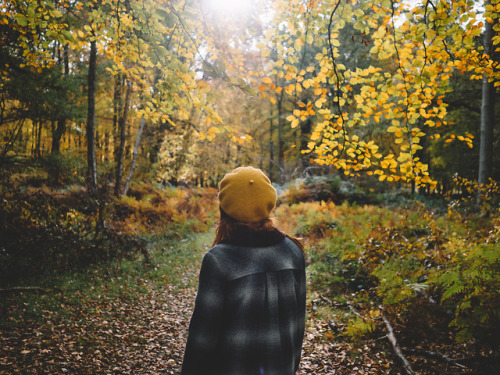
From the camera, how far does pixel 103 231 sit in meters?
7.88

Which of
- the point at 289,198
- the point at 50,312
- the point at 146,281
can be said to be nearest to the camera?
the point at 50,312

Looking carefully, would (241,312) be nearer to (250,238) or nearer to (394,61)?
(250,238)

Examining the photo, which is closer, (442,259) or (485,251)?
(485,251)

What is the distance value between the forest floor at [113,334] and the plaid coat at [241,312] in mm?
3238

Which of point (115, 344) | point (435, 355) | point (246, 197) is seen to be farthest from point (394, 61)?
point (115, 344)

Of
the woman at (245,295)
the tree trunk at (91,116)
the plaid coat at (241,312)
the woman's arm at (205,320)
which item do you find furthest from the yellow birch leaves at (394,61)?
the tree trunk at (91,116)

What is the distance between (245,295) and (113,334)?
4.53 m

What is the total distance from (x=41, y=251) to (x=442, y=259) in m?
8.16

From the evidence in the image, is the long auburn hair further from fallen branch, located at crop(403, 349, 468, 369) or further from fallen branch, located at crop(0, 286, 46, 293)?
fallen branch, located at crop(0, 286, 46, 293)

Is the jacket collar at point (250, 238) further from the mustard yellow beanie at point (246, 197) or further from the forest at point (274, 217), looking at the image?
the forest at point (274, 217)

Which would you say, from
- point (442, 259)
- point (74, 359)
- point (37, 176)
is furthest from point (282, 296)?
point (37, 176)

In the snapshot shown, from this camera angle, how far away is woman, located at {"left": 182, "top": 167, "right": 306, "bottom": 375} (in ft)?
5.01

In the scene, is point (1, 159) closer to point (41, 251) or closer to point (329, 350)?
point (41, 251)

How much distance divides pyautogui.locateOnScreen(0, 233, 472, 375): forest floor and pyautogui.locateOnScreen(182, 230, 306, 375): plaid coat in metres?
3.24
